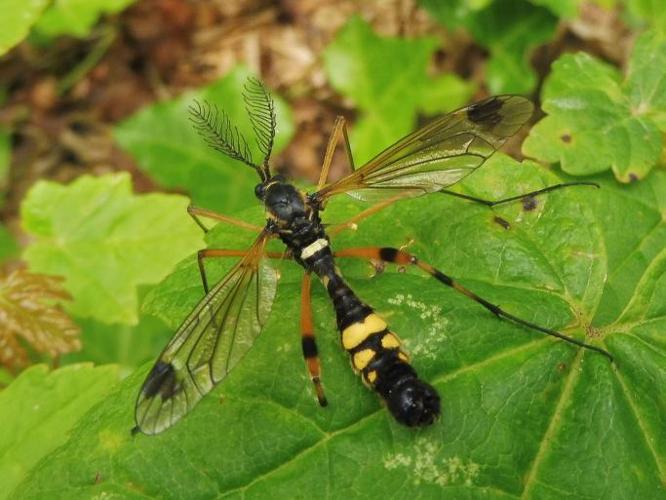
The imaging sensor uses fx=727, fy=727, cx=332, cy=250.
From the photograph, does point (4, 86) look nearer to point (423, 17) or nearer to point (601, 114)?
point (423, 17)

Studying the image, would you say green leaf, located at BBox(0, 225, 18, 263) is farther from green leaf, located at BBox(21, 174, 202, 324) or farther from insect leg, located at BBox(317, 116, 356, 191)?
insect leg, located at BBox(317, 116, 356, 191)

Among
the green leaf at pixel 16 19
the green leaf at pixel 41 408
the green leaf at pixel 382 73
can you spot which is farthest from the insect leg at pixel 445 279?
the green leaf at pixel 382 73

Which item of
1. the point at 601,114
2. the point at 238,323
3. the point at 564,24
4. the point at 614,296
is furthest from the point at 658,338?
the point at 564,24


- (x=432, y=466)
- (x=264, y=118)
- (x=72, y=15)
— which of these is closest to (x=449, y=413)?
(x=432, y=466)

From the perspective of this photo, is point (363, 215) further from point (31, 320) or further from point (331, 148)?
point (31, 320)

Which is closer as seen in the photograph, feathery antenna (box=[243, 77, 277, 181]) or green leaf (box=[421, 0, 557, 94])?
feathery antenna (box=[243, 77, 277, 181])

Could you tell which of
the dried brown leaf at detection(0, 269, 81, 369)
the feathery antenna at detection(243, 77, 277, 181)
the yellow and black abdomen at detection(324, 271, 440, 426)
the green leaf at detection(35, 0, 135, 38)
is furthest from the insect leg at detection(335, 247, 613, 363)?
the green leaf at detection(35, 0, 135, 38)
